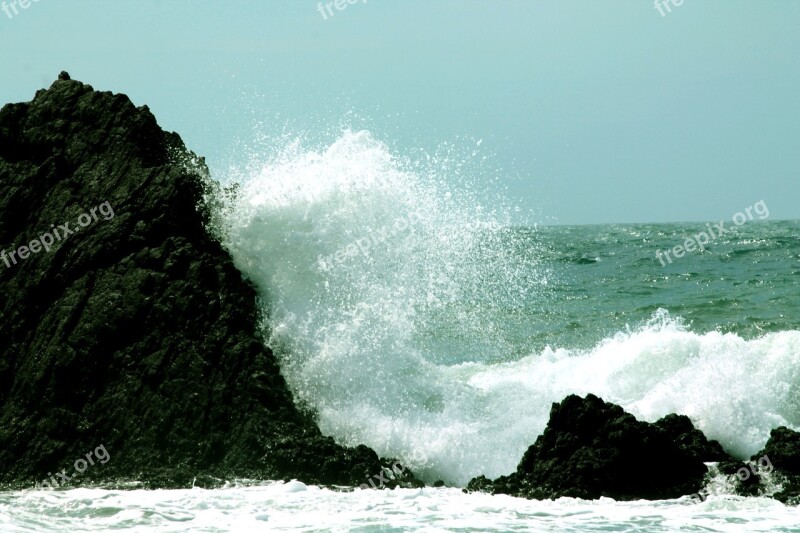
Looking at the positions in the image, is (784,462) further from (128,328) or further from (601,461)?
(128,328)

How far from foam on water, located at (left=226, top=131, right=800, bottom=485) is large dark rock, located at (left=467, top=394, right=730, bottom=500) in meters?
0.99

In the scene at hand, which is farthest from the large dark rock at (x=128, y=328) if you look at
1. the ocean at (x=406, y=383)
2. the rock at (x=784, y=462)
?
the rock at (x=784, y=462)

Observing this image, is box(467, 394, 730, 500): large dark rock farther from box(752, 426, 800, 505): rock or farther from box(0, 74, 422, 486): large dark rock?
box(0, 74, 422, 486): large dark rock

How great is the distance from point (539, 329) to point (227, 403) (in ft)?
32.8

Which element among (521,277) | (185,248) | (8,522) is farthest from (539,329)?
(8,522)

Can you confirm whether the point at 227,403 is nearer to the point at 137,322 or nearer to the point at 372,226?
the point at 137,322

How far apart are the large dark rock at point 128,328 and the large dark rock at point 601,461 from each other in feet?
4.28

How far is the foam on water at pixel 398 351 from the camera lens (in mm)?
10000

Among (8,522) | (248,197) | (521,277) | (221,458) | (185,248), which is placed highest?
(521,277)

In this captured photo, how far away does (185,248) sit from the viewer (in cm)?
1002

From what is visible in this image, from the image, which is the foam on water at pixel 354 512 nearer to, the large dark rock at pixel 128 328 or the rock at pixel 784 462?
the rock at pixel 784 462

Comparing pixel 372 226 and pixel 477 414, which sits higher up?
pixel 372 226

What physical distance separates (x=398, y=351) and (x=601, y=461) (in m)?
2.63

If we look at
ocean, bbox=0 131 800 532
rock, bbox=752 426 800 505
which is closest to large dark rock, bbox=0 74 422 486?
ocean, bbox=0 131 800 532
